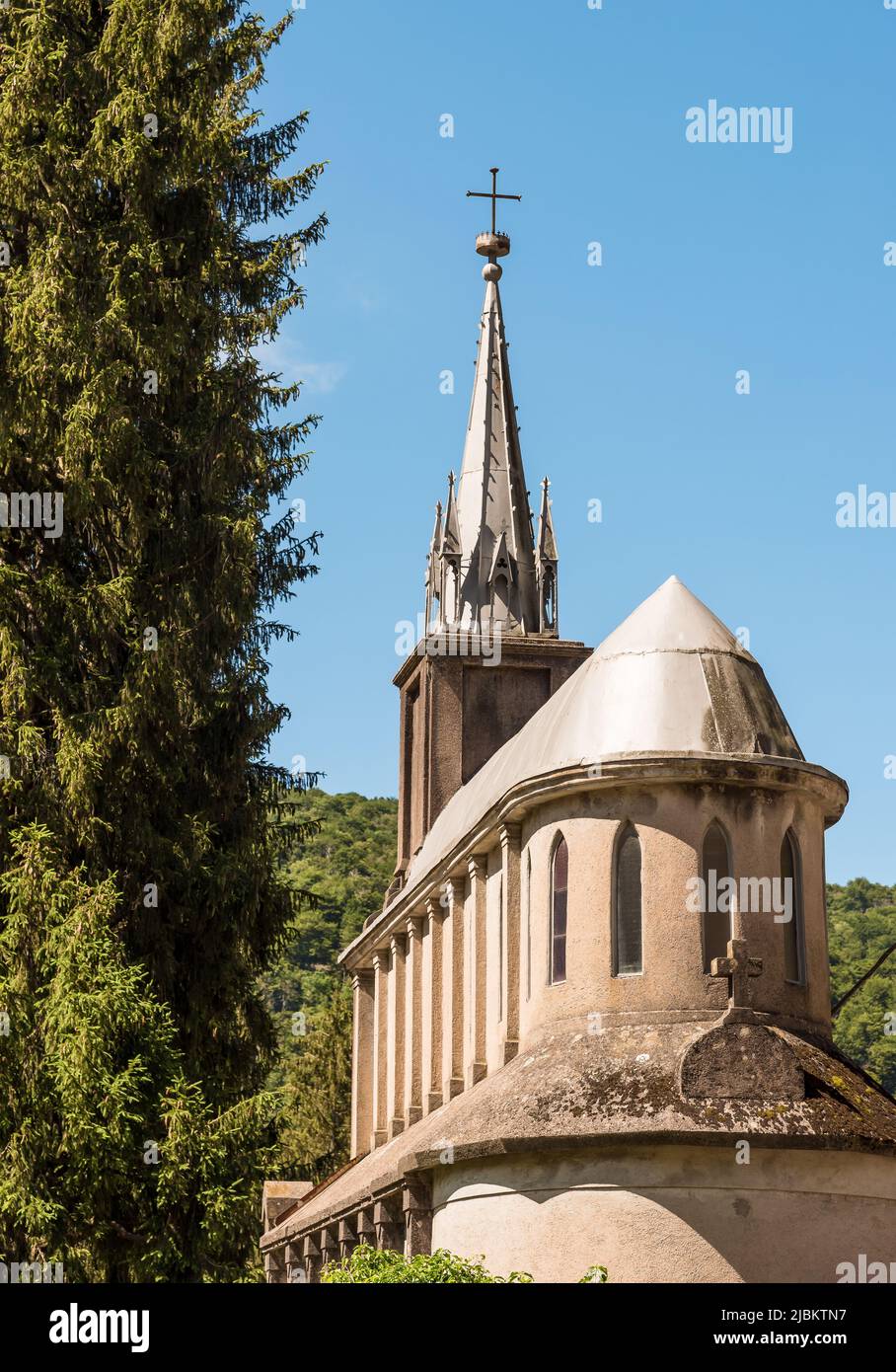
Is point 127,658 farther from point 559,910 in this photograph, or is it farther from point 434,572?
point 434,572

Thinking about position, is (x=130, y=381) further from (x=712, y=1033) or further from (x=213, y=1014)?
(x=712, y=1033)

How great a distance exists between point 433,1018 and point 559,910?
847 centimetres

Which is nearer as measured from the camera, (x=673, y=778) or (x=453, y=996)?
(x=673, y=778)

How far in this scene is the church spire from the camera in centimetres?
4306

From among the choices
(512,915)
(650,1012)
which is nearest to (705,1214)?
(650,1012)

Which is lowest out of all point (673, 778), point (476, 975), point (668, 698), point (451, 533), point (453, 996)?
point (453, 996)

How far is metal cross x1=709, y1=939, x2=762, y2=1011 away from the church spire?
2077 cm

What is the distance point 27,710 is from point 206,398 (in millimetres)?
4313

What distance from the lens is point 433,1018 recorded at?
33.1 metres

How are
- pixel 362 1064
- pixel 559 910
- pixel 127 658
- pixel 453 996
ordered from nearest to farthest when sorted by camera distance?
pixel 127 658, pixel 559 910, pixel 453 996, pixel 362 1064

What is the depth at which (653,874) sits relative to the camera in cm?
2388

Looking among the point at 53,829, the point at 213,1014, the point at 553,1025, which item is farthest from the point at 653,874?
the point at 53,829

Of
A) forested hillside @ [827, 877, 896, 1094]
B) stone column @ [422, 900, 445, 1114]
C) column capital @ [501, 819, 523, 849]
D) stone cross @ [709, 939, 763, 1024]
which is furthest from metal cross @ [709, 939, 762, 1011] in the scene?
forested hillside @ [827, 877, 896, 1094]

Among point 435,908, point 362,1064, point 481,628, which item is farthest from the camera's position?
point 481,628
